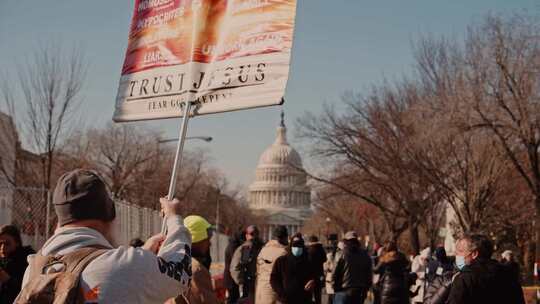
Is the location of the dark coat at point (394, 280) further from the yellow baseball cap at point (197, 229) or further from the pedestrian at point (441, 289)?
the yellow baseball cap at point (197, 229)

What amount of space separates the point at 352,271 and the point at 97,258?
33.5 feet

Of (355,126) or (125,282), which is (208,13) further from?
(355,126)

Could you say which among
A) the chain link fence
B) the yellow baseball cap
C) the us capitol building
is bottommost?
the yellow baseball cap

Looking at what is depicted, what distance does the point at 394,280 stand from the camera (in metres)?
11.6

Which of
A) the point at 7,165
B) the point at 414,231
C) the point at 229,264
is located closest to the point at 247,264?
the point at 229,264

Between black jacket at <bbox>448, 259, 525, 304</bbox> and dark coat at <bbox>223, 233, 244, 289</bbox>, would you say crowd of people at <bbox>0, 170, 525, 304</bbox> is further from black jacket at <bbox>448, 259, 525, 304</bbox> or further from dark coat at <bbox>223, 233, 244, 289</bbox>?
dark coat at <bbox>223, 233, 244, 289</bbox>

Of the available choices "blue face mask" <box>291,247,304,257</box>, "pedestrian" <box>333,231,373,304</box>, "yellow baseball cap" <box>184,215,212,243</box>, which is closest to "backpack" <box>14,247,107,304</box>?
"yellow baseball cap" <box>184,215,212,243</box>

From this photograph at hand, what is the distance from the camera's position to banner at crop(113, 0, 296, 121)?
447 cm

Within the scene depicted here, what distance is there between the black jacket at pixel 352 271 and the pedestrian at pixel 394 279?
872 millimetres

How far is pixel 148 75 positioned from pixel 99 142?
44955 mm

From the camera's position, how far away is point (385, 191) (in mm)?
38969

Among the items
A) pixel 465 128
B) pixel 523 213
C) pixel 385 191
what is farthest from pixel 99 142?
pixel 465 128

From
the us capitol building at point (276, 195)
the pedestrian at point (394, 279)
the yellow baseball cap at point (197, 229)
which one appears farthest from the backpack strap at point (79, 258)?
the us capitol building at point (276, 195)

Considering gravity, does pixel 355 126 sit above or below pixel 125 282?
above
